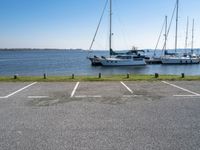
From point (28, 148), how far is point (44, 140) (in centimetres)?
47

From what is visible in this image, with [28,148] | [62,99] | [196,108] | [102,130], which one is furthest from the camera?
[62,99]

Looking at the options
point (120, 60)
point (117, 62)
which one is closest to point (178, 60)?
point (120, 60)

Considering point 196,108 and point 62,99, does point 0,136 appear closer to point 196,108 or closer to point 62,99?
point 62,99

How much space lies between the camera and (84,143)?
4.90 metres

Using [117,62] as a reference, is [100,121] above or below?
above

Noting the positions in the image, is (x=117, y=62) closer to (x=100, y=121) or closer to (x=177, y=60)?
(x=177, y=60)

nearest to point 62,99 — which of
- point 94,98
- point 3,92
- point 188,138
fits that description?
point 94,98

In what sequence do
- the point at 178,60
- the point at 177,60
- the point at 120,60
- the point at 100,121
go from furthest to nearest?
the point at 178,60, the point at 177,60, the point at 120,60, the point at 100,121

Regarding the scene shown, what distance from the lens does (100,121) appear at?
6.47m

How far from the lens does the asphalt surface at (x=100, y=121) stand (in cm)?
489

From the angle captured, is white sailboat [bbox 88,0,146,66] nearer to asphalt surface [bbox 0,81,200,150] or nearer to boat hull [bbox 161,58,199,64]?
boat hull [bbox 161,58,199,64]

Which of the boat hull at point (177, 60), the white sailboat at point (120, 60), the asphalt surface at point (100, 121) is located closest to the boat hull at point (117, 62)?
the white sailboat at point (120, 60)

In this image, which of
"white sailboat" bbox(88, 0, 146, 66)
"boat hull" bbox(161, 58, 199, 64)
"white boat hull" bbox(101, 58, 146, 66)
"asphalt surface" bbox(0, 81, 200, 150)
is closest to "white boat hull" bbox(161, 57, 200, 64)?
"boat hull" bbox(161, 58, 199, 64)

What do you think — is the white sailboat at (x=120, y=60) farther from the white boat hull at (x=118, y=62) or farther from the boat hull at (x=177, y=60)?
the boat hull at (x=177, y=60)
